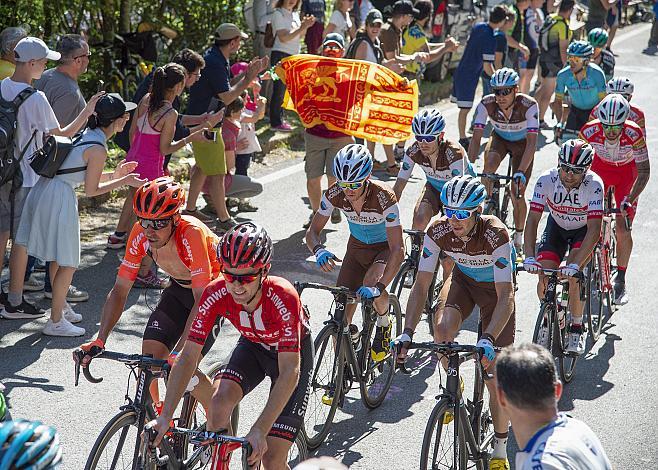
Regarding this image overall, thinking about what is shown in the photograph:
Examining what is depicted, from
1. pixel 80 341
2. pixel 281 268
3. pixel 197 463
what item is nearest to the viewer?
pixel 197 463

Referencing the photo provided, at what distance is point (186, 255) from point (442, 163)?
370 cm

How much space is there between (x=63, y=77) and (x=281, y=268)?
283 centimetres

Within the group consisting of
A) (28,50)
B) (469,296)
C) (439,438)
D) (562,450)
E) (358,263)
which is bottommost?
(439,438)

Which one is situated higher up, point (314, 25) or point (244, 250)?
point (244, 250)

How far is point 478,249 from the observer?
6859 mm

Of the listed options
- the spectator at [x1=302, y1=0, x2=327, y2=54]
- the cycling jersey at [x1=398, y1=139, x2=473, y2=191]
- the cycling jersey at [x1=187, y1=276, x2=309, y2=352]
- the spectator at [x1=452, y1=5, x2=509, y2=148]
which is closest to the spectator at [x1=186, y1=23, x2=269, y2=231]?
the cycling jersey at [x1=398, y1=139, x2=473, y2=191]

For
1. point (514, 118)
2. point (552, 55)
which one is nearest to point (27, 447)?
point (514, 118)

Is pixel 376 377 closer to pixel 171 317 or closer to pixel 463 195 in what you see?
pixel 463 195

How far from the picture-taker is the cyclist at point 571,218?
8.17 metres

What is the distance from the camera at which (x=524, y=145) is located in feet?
37.0

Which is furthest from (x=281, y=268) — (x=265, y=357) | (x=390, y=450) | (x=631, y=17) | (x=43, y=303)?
(x=631, y=17)

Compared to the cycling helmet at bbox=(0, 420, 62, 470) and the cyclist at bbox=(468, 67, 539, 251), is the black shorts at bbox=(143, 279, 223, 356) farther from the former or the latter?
the cyclist at bbox=(468, 67, 539, 251)

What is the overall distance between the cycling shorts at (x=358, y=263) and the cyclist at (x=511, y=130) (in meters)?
3.29

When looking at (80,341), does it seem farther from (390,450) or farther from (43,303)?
(390,450)
